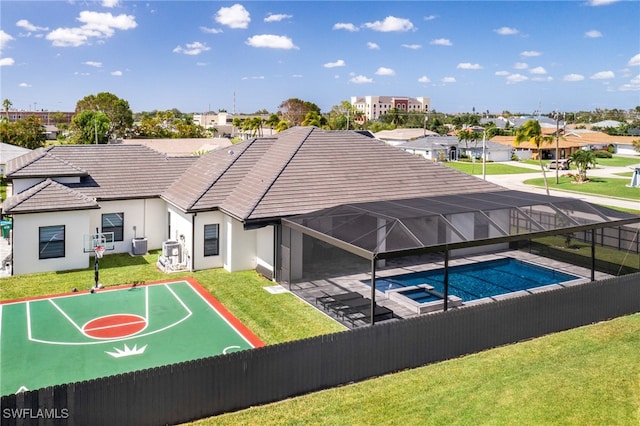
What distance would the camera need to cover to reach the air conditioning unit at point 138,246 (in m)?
24.9

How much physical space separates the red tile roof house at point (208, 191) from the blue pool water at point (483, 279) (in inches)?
133

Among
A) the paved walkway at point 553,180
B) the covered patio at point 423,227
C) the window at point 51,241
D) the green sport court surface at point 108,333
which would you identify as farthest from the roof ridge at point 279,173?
the paved walkway at point 553,180

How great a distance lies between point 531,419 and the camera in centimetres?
1148

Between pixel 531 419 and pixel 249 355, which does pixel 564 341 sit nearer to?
pixel 531 419

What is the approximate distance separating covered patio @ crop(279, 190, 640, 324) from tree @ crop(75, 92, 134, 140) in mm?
95046

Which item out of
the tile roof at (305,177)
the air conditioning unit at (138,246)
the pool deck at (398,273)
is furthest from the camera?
the air conditioning unit at (138,246)

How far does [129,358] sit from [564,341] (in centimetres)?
1225

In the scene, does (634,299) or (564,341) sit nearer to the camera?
(564,341)

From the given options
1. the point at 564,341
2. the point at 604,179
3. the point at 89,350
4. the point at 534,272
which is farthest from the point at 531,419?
the point at 604,179

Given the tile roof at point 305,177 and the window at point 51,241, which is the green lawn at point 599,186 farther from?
the window at point 51,241

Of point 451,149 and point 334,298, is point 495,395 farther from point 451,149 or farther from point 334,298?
point 451,149

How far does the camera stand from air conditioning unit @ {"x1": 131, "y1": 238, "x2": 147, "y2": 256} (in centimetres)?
2489

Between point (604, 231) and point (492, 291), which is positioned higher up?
point (604, 231)

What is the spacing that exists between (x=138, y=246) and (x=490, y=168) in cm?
5841
